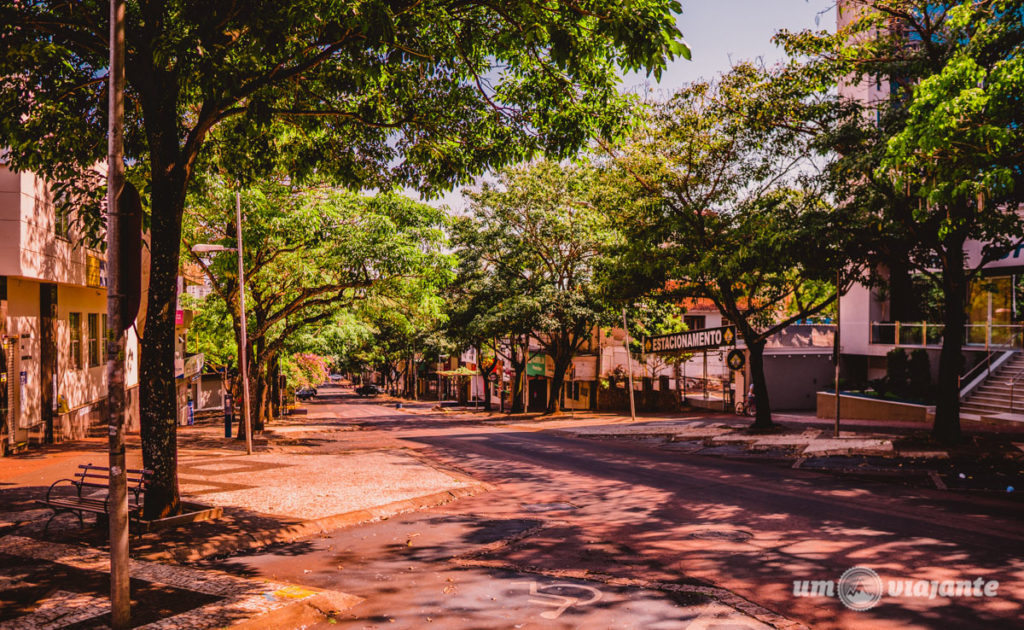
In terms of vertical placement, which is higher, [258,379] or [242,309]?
[242,309]

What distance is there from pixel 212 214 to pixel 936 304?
31.8m

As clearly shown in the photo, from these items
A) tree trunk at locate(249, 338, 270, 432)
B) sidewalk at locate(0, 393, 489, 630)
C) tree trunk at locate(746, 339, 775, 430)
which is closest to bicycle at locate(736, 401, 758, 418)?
tree trunk at locate(746, 339, 775, 430)

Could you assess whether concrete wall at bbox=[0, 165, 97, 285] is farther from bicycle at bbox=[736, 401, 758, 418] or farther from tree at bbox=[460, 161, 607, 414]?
bicycle at bbox=[736, 401, 758, 418]

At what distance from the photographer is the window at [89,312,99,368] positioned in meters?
24.6

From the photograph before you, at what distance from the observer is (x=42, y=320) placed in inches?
765

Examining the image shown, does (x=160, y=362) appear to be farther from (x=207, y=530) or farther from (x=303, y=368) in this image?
(x=303, y=368)

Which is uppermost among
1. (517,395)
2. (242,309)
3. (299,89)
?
(299,89)

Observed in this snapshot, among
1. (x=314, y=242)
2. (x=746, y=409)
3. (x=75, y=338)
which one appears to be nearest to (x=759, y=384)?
(x=746, y=409)

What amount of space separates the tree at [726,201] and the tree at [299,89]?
10.2 m

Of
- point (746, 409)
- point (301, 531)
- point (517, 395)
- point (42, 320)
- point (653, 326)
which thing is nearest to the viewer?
point (301, 531)

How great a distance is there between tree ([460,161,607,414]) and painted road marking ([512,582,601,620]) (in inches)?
1107

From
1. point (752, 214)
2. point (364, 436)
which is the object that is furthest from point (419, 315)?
point (752, 214)

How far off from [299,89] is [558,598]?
949 cm

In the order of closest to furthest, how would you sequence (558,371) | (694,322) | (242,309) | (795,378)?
1. (242,309)
2. (795,378)
3. (558,371)
4. (694,322)
